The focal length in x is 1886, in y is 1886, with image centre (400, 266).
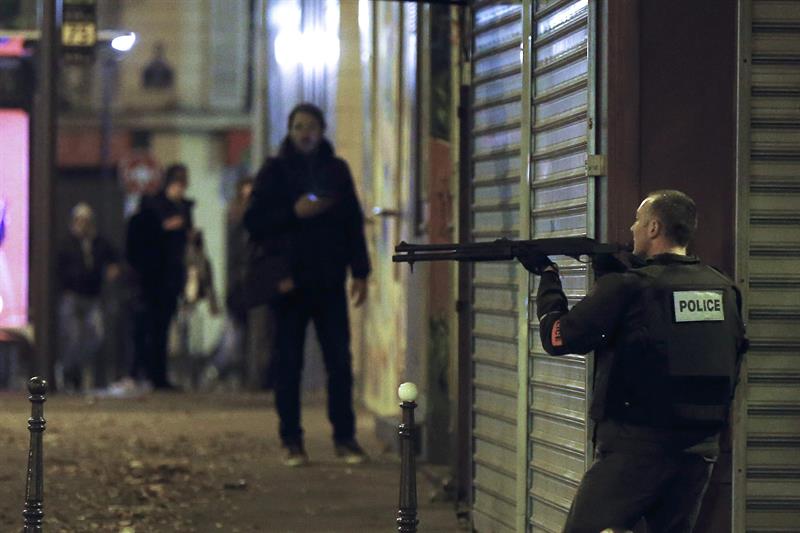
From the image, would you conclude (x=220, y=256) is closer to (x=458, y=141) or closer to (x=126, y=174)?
(x=126, y=174)

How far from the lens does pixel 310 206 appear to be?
11305mm

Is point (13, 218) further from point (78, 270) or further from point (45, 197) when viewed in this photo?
point (45, 197)

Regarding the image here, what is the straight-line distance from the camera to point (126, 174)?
126 feet

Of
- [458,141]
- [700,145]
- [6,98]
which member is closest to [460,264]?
[458,141]

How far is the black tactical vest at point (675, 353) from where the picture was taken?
6.00 metres

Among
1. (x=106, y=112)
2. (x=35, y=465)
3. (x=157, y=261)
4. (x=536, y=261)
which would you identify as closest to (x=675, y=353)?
(x=536, y=261)

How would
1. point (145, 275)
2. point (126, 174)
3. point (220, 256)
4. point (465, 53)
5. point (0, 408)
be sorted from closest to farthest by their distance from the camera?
point (465, 53) < point (0, 408) < point (145, 275) < point (126, 174) < point (220, 256)

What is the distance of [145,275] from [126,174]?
2126cm

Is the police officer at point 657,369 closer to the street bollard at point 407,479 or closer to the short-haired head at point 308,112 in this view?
the street bollard at point 407,479

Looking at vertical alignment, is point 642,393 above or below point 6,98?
below

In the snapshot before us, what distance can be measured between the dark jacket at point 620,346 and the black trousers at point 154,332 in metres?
11.6

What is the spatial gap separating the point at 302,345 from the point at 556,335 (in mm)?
5475

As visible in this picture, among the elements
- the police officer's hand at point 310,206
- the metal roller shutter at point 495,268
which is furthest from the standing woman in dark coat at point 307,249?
the metal roller shutter at point 495,268

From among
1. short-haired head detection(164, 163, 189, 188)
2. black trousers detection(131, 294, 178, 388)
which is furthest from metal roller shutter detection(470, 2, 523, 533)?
short-haired head detection(164, 163, 189, 188)
